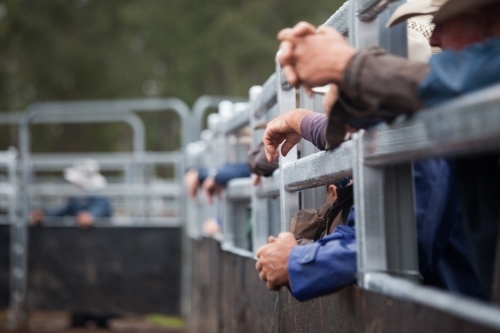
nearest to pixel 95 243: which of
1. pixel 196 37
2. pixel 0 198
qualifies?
pixel 0 198

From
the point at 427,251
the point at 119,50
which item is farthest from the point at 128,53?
the point at 427,251

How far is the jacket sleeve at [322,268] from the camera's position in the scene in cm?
199

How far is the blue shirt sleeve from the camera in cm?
151

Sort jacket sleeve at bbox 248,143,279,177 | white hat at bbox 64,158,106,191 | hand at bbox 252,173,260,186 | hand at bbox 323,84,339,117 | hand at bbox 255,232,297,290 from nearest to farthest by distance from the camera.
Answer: hand at bbox 323,84,339,117, hand at bbox 255,232,297,290, jacket sleeve at bbox 248,143,279,177, hand at bbox 252,173,260,186, white hat at bbox 64,158,106,191

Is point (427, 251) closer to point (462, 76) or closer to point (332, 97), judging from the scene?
point (332, 97)

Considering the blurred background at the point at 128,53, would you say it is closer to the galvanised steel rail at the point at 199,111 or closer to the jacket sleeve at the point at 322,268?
the galvanised steel rail at the point at 199,111

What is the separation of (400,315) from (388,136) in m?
0.34

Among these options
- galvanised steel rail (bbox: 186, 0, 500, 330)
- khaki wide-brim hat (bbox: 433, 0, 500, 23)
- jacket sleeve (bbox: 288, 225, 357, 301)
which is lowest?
jacket sleeve (bbox: 288, 225, 357, 301)

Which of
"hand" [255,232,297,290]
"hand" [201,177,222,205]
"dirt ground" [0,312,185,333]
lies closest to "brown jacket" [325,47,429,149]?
"hand" [255,232,297,290]

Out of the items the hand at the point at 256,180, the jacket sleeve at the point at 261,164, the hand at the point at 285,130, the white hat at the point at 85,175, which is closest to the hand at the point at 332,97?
the hand at the point at 285,130

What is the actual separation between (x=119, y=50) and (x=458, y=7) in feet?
84.5

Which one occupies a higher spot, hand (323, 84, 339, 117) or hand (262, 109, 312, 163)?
hand (262, 109, 312, 163)

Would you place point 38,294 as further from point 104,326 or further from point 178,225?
point 178,225

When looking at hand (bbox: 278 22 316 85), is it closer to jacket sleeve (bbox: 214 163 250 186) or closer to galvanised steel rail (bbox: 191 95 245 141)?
jacket sleeve (bbox: 214 163 250 186)
